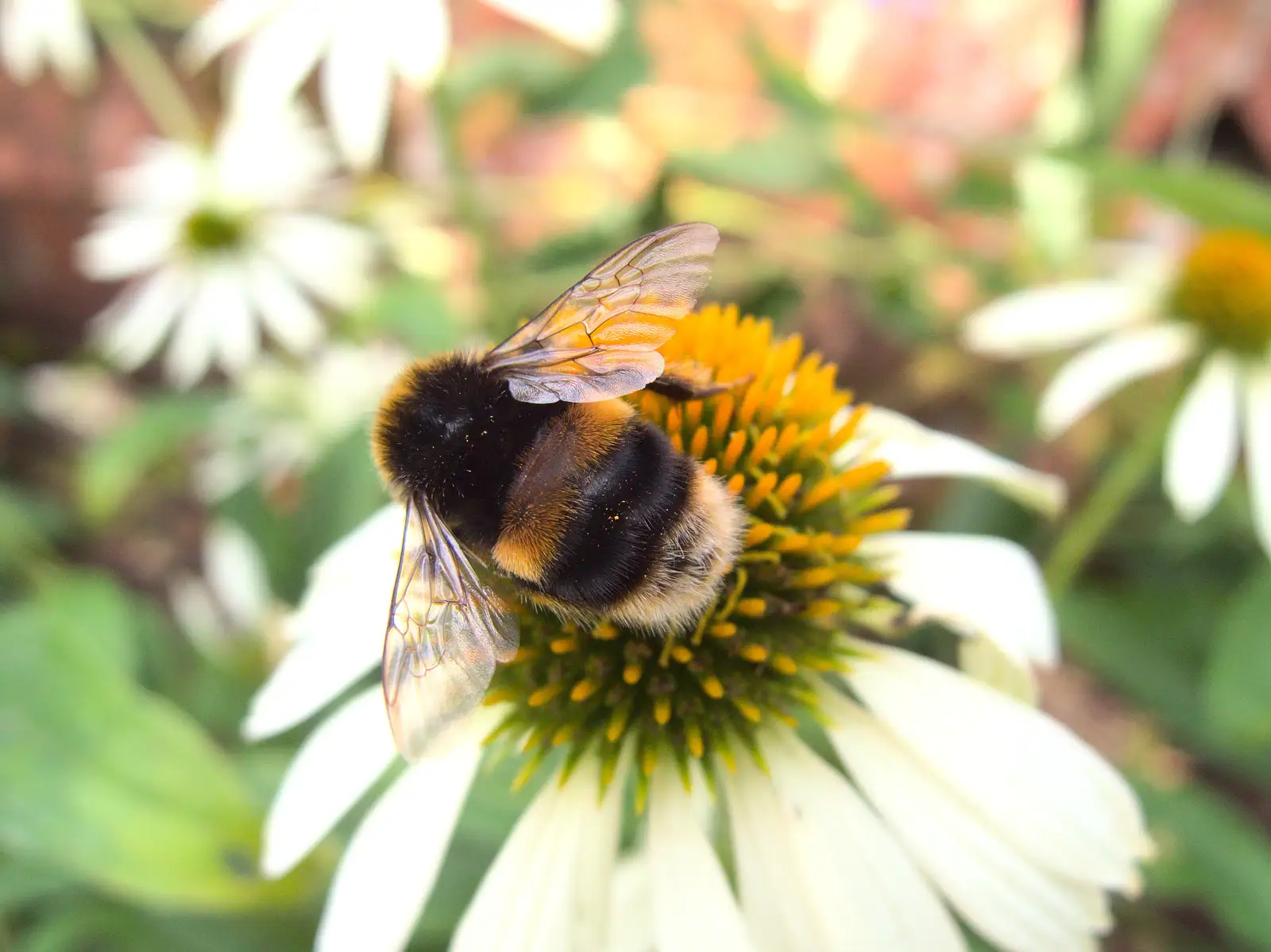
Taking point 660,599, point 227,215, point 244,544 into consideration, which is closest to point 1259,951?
point 660,599

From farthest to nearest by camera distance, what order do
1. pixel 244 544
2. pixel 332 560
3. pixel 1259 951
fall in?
1. pixel 244 544
2. pixel 1259 951
3. pixel 332 560

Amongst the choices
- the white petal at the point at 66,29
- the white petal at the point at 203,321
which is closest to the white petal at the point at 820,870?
the white petal at the point at 203,321

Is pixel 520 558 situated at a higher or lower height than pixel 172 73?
lower

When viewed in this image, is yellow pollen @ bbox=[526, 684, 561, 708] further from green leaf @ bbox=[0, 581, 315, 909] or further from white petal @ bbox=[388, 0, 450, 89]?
white petal @ bbox=[388, 0, 450, 89]

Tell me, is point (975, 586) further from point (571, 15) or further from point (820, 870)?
point (571, 15)

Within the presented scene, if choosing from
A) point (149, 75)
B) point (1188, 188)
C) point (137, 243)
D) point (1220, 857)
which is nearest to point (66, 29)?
point (149, 75)

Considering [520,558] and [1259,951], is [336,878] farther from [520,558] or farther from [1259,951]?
[1259,951]
